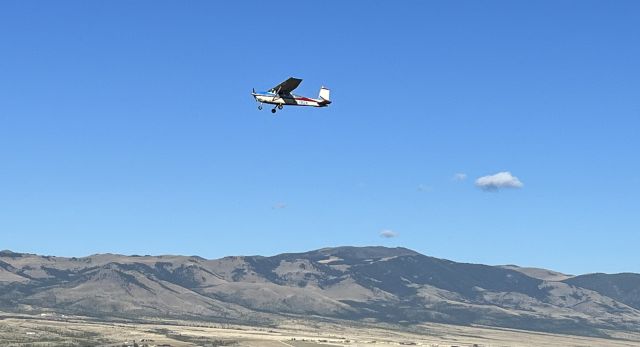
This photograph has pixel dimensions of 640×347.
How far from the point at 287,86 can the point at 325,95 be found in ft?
55.7

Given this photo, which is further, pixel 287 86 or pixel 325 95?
pixel 325 95

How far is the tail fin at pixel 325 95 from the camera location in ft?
622

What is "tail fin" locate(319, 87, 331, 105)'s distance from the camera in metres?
190

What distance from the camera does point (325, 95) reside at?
7534 inches

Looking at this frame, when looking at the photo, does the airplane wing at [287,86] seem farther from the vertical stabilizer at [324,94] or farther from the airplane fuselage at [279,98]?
the vertical stabilizer at [324,94]

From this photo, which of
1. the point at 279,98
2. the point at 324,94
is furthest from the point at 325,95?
the point at 279,98

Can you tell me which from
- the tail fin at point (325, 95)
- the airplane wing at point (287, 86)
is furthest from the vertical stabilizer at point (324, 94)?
the airplane wing at point (287, 86)

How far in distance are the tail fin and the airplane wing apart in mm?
13564

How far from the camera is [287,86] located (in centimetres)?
17612

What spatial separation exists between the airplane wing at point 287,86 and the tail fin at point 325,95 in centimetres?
1356

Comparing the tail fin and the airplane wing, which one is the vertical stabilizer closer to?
the tail fin

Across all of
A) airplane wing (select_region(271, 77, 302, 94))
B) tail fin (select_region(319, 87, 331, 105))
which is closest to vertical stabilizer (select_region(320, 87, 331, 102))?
tail fin (select_region(319, 87, 331, 105))

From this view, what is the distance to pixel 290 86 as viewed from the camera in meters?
176

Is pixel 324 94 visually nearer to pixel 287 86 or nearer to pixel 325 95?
pixel 325 95
